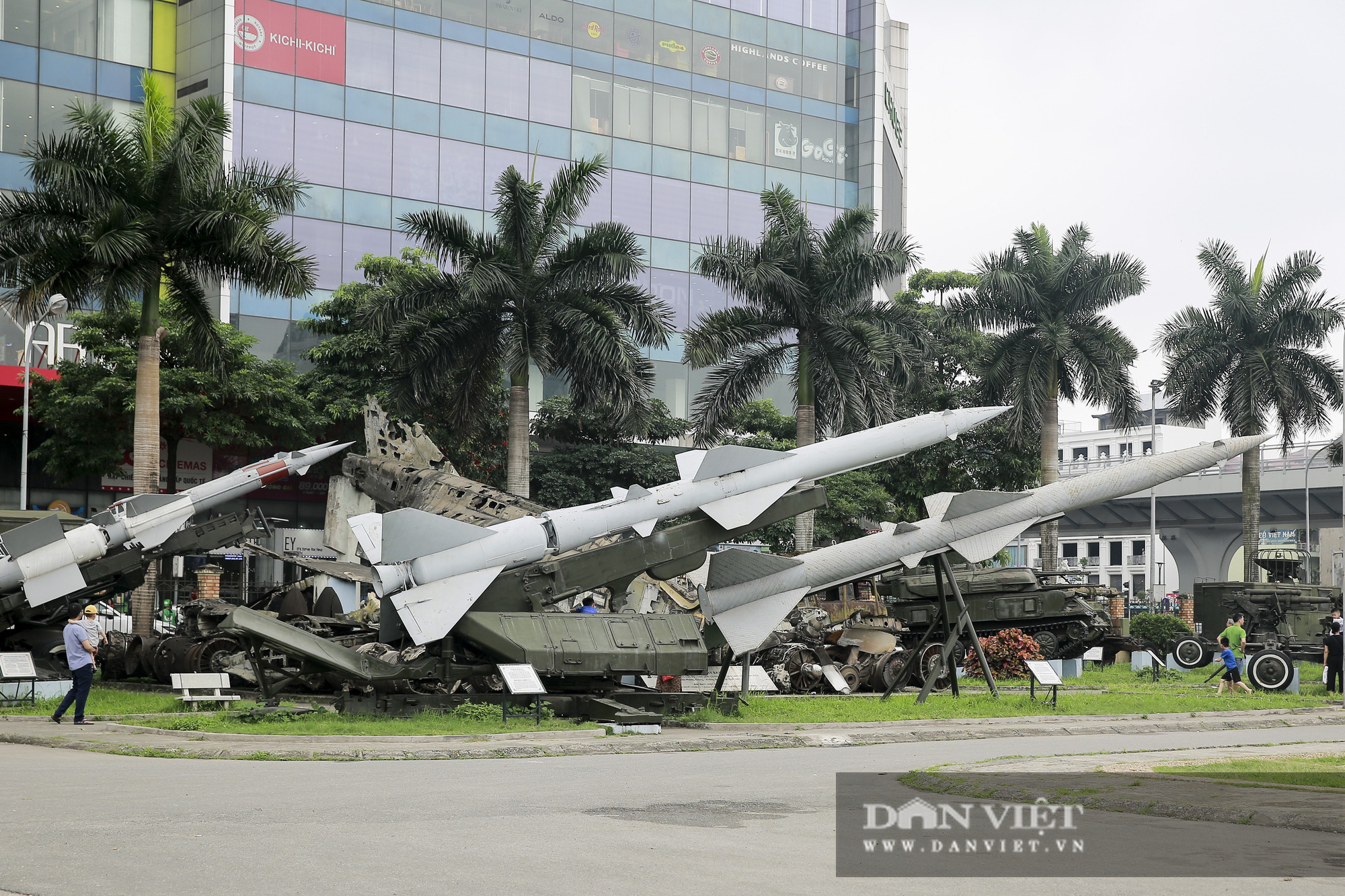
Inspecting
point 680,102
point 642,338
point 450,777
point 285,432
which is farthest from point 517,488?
point 680,102

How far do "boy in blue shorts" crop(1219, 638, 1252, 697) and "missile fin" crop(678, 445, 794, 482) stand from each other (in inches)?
428

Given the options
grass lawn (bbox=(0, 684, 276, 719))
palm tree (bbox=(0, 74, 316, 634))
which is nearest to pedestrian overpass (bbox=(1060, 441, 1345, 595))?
palm tree (bbox=(0, 74, 316, 634))

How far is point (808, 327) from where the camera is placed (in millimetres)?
34969

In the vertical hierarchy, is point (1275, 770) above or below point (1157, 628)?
above

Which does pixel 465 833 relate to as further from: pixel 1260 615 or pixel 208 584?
pixel 1260 615

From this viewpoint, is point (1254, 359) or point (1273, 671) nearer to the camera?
point (1273, 671)

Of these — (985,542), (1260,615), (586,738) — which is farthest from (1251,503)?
(586,738)

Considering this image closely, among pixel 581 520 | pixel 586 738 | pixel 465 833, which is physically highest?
pixel 581 520

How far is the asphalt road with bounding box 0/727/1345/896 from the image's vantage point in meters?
6.84

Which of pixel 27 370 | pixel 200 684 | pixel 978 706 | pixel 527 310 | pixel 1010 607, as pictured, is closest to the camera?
pixel 200 684

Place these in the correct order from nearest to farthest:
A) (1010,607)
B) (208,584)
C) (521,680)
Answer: (521,680)
(1010,607)
(208,584)

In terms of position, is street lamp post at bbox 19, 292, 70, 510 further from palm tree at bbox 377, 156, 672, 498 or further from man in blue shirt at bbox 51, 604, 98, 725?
man in blue shirt at bbox 51, 604, 98, 725

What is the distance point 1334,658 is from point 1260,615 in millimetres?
8227

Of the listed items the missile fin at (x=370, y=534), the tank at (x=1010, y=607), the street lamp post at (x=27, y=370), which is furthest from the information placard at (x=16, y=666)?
the tank at (x=1010, y=607)
